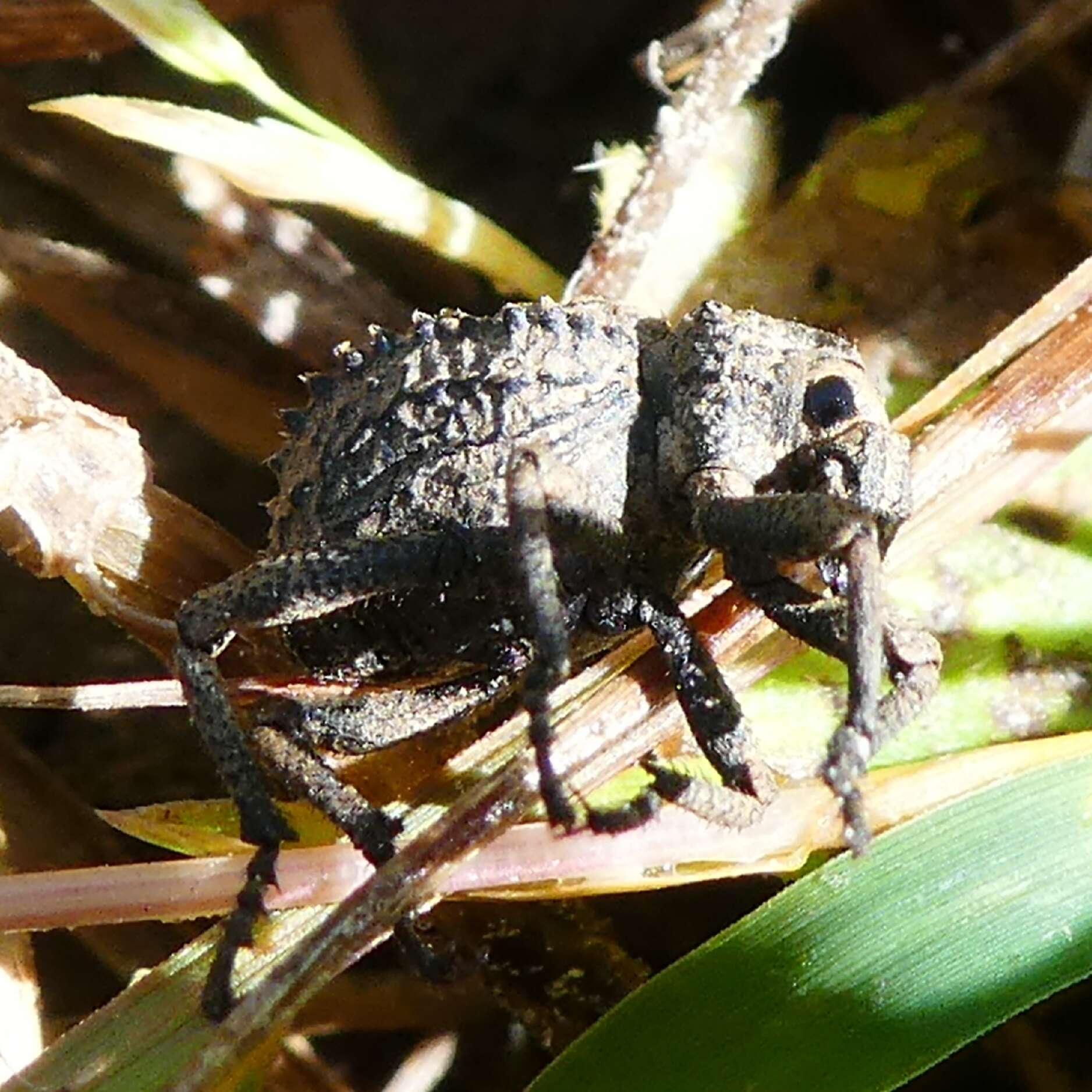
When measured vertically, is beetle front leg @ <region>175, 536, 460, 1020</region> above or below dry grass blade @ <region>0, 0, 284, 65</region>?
below

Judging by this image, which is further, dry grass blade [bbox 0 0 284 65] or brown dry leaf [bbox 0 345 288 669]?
dry grass blade [bbox 0 0 284 65]

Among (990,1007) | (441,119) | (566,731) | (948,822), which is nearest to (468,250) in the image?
(441,119)

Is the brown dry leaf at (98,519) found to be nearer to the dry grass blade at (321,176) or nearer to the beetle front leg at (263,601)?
the beetle front leg at (263,601)

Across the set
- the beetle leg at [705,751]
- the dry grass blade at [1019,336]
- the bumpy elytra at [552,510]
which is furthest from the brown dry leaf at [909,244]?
the beetle leg at [705,751]

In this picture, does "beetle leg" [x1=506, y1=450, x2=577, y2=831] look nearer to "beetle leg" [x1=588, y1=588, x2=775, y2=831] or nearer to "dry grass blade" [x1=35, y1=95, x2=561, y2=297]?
"beetle leg" [x1=588, y1=588, x2=775, y2=831]

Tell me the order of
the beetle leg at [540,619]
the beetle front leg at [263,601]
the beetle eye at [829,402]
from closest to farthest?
the beetle leg at [540,619] < the beetle front leg at [263,601] < the beetle eye at [829,402]

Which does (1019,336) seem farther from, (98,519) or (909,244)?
(98,519)

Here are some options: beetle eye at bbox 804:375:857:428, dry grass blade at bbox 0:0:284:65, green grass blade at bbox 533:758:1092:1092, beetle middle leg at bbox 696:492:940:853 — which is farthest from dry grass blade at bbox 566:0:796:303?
green grass blade at bbox 533:758:1092:1092

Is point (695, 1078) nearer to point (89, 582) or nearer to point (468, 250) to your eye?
point (89, 582)
